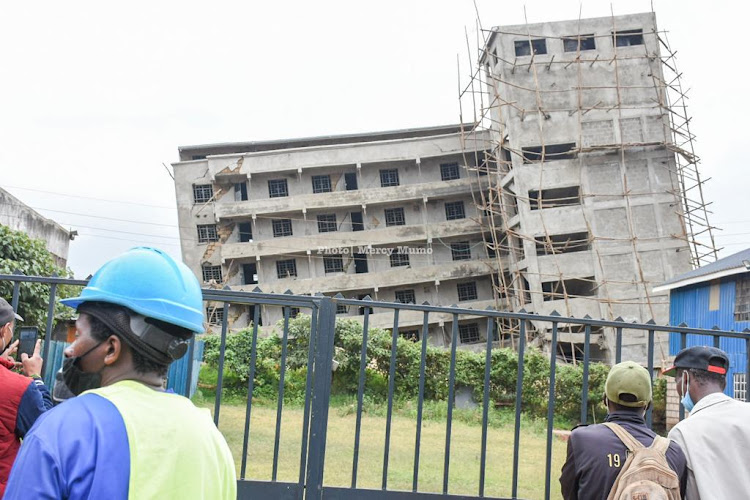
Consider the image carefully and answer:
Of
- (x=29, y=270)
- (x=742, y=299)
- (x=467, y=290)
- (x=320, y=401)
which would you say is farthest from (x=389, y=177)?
(x=320, y=401)

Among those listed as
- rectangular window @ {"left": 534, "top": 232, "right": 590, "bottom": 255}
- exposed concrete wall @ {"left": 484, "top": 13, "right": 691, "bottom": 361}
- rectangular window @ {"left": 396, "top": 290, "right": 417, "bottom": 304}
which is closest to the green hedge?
exposed concrete wall @ {"left": 484, "top": 13, "right": 691, "bottom": 361}

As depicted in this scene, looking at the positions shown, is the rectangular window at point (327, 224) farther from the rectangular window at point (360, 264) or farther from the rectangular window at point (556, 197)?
the rectangular window at point (556, 197)

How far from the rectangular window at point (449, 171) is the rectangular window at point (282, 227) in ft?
28.7

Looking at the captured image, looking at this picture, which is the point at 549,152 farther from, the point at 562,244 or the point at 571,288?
the point at 571,288

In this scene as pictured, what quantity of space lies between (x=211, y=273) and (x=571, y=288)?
18.9 meters

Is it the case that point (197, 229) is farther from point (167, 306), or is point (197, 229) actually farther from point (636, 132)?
point (167, 306)

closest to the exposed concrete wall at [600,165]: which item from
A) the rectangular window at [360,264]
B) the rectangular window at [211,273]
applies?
the rectangular window at [360,264]

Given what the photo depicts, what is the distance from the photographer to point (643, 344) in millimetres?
29406

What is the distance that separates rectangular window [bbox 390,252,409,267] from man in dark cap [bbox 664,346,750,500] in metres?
33.2

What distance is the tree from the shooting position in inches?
531

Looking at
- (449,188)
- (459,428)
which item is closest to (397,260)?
(449,188)

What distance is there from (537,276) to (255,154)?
→ 15.9 m

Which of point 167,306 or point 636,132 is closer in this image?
point 167,306

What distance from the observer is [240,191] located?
36.6 metres
